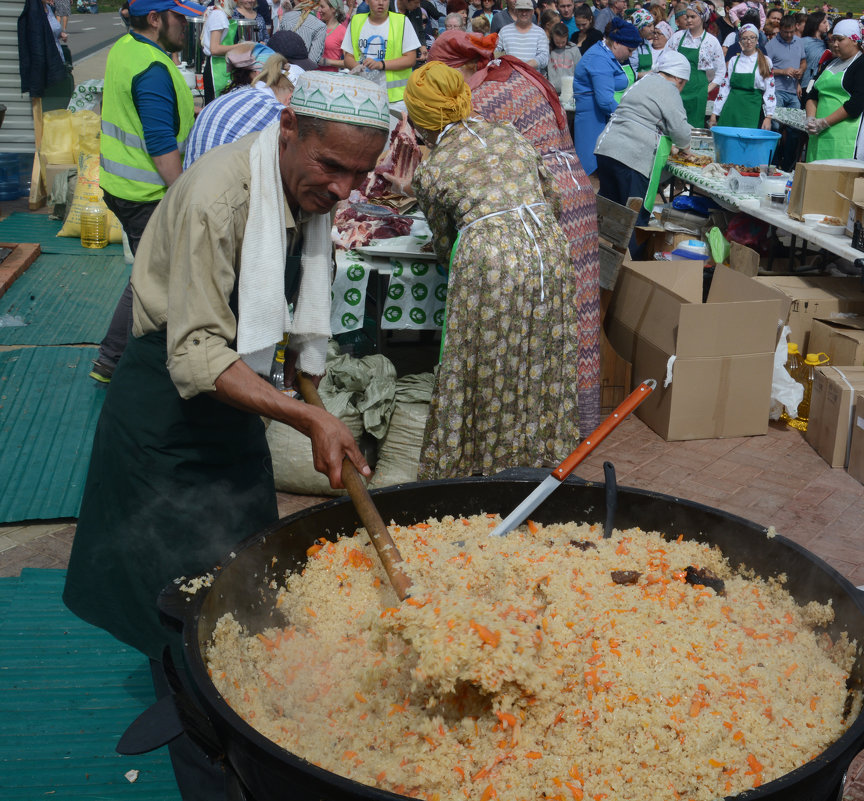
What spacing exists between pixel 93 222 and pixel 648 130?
4938 millimetres

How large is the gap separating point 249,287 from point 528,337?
2.40m

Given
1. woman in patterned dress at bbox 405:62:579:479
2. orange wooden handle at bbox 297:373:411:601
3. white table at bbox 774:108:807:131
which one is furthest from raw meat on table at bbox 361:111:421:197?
white table at bbox 774:108:807:131

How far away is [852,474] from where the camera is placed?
485 cm

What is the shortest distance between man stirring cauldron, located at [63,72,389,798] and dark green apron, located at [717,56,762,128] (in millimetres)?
9482

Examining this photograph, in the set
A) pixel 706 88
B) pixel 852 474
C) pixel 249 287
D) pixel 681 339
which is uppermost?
pixel 706 88

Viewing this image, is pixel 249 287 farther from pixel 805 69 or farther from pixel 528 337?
pixel 805 69

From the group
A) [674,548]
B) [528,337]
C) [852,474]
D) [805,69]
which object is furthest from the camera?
[805,69]

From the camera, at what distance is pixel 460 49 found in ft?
15.2

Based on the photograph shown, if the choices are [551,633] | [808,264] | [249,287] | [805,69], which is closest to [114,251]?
[808,264]

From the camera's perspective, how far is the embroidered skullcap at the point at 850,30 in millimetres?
7664

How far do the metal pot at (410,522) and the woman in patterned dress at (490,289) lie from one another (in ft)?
6.19

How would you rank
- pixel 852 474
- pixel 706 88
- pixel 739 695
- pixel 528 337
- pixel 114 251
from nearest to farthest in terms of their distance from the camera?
pixel 739 695, pixel 528 337, pixel 852 474, pixel 114 251, pixel 706 88

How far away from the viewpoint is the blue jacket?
8836 mm

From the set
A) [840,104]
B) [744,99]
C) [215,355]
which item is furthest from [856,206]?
[744,99]
